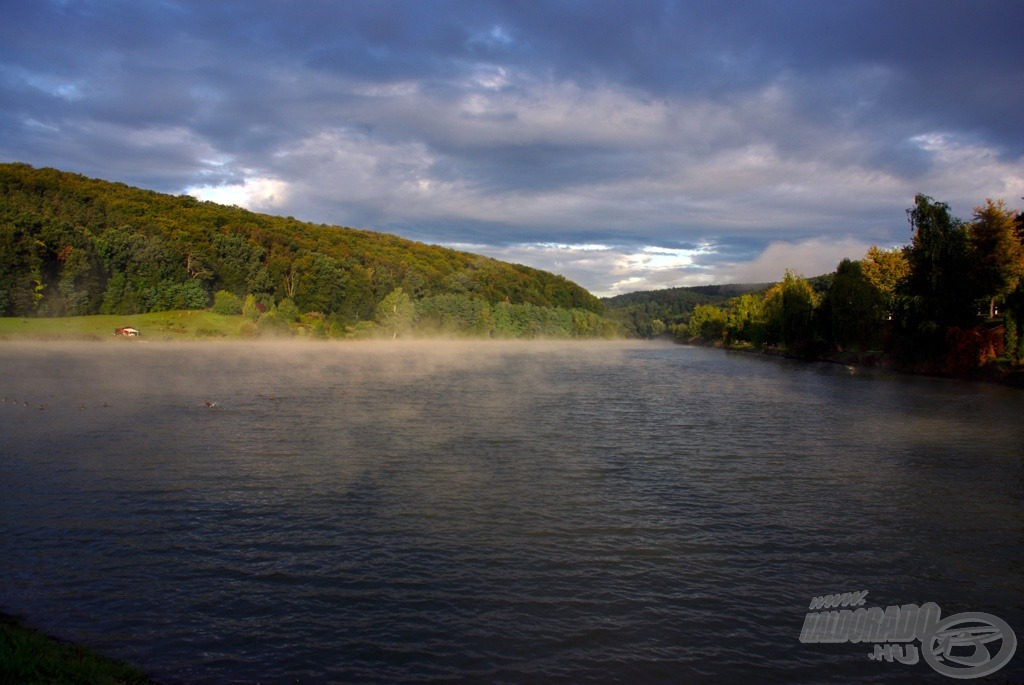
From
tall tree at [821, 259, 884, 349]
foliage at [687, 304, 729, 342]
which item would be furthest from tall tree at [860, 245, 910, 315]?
foliage at [687, 304, 729, 342]

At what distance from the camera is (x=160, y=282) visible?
123312mm

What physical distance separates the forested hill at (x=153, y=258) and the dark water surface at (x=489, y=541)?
95.7 meters

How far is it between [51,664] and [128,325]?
117431 millimetres

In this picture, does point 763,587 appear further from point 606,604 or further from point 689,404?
point 689,404

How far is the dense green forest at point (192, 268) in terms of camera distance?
357 feet

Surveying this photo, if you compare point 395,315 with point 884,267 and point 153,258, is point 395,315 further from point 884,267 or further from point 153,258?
point 884,267

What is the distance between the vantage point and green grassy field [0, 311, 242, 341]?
319 ft

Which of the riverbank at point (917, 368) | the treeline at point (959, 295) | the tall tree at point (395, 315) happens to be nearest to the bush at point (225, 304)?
the tall tree at point (395, 315)

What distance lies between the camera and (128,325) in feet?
359

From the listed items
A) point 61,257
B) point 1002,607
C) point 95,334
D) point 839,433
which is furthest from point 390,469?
point 61,257

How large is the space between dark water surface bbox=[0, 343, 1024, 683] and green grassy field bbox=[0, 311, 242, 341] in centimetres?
8214

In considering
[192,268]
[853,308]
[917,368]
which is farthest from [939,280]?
[192,268]

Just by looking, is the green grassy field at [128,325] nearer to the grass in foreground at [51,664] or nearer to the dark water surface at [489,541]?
the dark water surface at [489,541]

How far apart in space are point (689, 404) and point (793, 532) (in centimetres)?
2348
